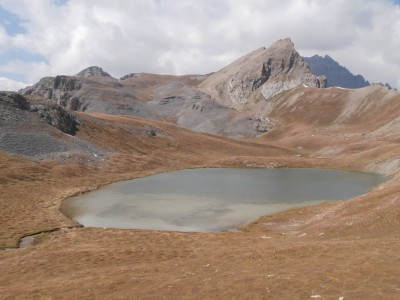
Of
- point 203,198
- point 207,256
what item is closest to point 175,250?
point 207,256

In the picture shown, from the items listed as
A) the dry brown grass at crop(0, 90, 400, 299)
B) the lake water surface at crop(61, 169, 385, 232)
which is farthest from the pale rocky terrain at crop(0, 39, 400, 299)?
the lake water surface at crop(61, 169, 385, 232)

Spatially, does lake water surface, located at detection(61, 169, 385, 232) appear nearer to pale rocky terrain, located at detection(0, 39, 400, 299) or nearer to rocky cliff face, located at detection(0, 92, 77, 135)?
pale rocky terrain, located at detection(0, 39, 400, 299)

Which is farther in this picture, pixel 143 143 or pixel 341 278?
pixel 143 143

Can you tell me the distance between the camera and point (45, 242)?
4922 centimetres

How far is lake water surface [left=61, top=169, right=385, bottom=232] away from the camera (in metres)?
61.4

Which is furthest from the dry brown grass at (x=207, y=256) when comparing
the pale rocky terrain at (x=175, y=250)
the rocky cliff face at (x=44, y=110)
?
the rocky cliff face at (x=44, y=110)

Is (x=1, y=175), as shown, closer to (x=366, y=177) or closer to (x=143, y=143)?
(x=143, y=143)

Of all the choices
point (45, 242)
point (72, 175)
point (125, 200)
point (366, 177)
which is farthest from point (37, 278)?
point (366, 177)

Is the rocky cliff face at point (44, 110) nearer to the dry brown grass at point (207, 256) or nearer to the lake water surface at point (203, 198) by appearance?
the lake water surface at point (203, 198)

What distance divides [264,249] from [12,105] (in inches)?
4177

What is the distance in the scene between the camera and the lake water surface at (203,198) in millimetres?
61375

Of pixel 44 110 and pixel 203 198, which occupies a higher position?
pixel 44 110

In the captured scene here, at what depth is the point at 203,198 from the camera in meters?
78.0

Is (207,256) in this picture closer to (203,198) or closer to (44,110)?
(203,198)
